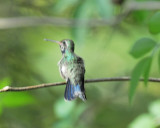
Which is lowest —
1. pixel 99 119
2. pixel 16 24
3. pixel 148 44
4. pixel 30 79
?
pixel 99 119

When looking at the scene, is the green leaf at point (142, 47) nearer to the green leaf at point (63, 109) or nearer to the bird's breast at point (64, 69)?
the bird's breast at point (64, 69)

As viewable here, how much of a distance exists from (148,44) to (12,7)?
275cm

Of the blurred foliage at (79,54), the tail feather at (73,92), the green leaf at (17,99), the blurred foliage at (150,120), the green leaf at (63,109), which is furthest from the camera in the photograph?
the blurred foliage at (79,54)

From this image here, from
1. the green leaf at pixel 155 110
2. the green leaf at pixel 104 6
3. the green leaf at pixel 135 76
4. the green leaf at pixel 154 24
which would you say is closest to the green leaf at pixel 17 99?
the green leaf at pixel 135 76

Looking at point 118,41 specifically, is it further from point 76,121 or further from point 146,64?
point 146,64

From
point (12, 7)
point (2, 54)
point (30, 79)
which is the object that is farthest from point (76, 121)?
point (12, 7)

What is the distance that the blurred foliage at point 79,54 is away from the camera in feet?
11.0

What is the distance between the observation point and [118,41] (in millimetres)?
5043

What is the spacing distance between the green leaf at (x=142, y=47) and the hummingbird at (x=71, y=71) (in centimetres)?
23

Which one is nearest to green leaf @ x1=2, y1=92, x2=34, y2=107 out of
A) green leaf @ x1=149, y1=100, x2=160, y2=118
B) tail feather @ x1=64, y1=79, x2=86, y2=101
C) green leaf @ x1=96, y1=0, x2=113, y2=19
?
tail feather @ x1=64, y1=79, x2=86, y2=101

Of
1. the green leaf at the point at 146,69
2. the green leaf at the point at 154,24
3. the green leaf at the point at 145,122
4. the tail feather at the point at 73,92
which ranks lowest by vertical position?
the green leaf at the point at 145,122

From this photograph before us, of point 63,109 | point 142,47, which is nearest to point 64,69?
point 142,47

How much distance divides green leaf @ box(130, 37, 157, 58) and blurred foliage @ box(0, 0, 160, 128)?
1.07m

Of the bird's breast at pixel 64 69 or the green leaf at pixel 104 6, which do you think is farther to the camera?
the green leaf at pixel 104 6
